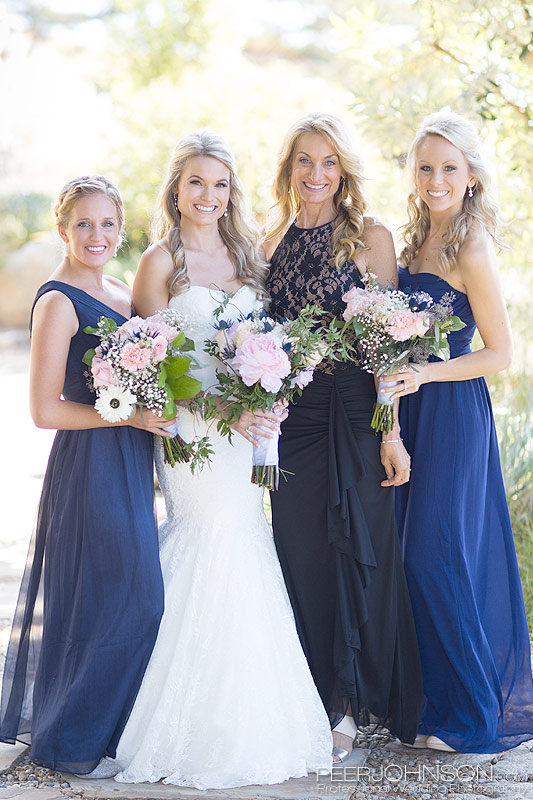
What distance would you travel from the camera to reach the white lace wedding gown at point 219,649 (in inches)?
130

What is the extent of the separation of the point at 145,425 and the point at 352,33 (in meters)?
4.15

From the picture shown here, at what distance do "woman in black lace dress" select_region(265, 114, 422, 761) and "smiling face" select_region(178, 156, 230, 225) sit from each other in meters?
0.33

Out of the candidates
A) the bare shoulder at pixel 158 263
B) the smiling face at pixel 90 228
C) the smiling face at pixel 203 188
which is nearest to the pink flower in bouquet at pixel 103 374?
the smiling face at pixel 90 228

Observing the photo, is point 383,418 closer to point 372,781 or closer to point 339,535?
point 339,535

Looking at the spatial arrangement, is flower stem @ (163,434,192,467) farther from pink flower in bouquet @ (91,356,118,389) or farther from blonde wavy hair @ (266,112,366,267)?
blonde wavy hair @ (266,112,366,267)

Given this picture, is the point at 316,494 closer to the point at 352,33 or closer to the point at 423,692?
the point at 423,692

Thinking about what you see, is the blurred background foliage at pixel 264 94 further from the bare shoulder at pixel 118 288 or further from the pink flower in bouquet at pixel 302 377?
the bare shoulder at pixel 118 288

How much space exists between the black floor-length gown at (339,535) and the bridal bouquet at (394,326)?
0.24 metres

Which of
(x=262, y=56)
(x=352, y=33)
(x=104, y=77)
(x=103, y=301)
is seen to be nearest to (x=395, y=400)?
(x=103, y=301)

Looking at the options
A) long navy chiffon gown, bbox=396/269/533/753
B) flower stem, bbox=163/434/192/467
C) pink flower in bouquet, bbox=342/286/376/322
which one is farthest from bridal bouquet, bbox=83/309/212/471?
long navy chiffon gown, bbox=396/269/533/753

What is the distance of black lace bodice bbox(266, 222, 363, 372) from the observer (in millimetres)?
3648

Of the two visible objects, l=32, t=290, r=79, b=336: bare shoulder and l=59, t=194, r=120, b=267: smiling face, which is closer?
l=32, t=290, r=79, b=336: bare shoulder

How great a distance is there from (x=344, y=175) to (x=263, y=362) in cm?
107

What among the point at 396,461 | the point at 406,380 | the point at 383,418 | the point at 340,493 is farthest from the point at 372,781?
the point at 406,380
